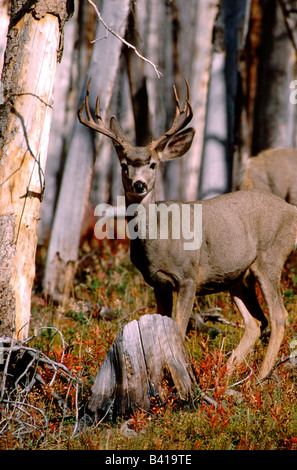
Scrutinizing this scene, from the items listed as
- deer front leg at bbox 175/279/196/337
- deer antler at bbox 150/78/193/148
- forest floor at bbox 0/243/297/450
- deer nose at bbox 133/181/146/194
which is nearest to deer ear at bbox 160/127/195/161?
deer antler at bbox 150/78/193/148

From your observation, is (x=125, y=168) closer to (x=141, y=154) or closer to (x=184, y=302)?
(x=141, y=154)

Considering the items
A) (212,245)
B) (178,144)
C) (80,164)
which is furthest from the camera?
(80,164)

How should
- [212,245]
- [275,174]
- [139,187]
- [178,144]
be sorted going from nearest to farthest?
[139,187] < [212,245] < [178,144] < [275,174]

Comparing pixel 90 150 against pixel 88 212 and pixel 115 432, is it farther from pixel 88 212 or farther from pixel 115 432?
pixel 115 432

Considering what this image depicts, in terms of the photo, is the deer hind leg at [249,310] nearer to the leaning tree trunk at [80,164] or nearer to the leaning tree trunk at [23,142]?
the leaning tree trunk at [23,142]

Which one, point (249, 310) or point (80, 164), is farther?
point (80, 164)

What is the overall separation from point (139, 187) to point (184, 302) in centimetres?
115

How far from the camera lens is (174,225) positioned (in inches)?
248

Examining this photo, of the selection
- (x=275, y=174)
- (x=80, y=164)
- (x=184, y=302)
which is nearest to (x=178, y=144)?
(x=184, y=302)

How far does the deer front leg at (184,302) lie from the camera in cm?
603

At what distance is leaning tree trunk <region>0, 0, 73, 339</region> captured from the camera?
5.36 metres

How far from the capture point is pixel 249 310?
277 inches
